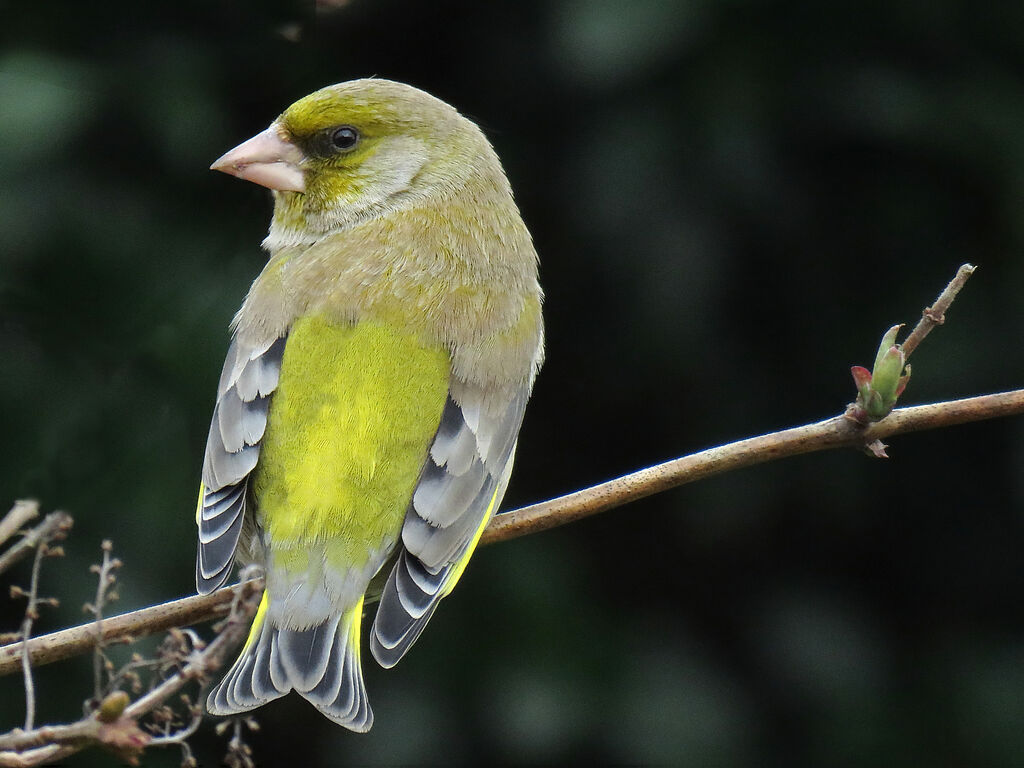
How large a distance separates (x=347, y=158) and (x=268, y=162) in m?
0.20

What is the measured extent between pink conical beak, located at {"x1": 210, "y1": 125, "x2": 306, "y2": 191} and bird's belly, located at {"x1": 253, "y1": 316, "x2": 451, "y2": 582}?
439 millimetres

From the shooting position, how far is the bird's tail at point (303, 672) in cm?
212

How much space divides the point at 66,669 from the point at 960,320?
8.04 feet

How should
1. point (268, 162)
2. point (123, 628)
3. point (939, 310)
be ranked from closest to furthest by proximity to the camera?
point (939, 310)
point (123, 628)
point (268, 162)

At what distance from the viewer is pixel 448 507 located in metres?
2.46

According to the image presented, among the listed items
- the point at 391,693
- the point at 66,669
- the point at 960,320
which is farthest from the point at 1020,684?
the point at 66,669

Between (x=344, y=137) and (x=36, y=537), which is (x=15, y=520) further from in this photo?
(x=344, y=137)

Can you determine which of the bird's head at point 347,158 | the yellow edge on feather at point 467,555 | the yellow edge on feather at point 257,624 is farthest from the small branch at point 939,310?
the bird's head at point 347,158

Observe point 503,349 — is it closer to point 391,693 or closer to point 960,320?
point 391,693

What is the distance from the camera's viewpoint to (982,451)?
3.71 metres

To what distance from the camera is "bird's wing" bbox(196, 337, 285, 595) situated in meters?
2.30

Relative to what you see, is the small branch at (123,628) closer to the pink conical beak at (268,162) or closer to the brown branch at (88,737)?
the brown branch at (88,737)

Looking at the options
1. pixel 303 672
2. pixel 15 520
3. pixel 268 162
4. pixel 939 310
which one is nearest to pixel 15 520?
pixel 15 520

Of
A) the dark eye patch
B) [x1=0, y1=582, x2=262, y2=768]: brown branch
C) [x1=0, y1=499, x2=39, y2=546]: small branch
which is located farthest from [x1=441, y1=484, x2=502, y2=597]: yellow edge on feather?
[x1=0, y1=582, x2=262, y2=768]: brown branch
